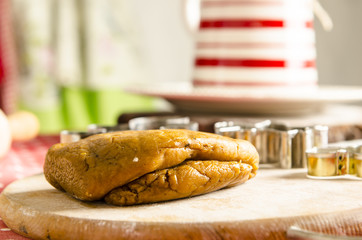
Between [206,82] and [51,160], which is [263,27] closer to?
[206,82]

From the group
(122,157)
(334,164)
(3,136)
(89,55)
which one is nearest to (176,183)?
(122,157)

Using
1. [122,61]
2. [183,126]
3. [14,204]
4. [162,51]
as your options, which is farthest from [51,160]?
[162,51]

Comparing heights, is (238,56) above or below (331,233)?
above

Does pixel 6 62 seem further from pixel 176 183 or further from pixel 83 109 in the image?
pixel 176 183

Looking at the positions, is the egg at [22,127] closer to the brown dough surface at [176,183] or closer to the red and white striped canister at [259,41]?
the red and white striped canister at [259,41]

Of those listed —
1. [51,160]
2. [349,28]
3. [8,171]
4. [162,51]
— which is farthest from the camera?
[162,51]

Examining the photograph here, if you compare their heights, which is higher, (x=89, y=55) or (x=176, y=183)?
(x=89, y=55)

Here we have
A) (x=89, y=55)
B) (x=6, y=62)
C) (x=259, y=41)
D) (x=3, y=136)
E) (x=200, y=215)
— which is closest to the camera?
(x=200, y=215)
